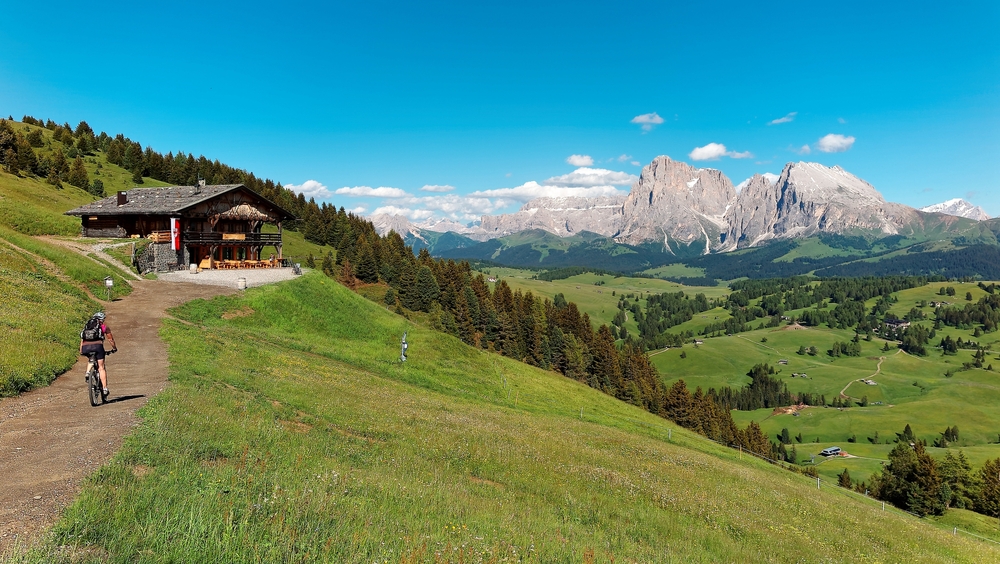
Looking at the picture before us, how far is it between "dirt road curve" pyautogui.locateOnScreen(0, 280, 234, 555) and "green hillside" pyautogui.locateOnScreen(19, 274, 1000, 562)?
Answer: 53 centimetres

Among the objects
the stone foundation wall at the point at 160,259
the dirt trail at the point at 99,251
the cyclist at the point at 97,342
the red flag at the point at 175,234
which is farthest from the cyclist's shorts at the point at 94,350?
the red flag at the point at 175,234

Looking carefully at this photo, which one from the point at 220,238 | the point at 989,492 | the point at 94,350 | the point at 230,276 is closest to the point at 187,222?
the point at 220,238

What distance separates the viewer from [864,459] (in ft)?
466

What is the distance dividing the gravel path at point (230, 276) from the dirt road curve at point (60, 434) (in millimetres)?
23535

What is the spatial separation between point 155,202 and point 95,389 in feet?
188

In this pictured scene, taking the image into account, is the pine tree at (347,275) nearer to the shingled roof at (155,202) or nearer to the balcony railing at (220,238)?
the balcony railing at (220,238)

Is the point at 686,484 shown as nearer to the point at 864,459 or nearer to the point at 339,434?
the point at 339,434

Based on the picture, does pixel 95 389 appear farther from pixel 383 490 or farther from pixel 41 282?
pixel 41 282

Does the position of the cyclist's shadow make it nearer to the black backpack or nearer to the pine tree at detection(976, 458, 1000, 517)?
the black backpack

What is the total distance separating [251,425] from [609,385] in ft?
328

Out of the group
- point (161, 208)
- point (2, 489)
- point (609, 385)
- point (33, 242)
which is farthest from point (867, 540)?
point (609, 385)

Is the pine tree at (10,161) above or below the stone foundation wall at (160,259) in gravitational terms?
above

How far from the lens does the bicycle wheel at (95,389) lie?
14.4 m

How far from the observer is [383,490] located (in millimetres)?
11133
